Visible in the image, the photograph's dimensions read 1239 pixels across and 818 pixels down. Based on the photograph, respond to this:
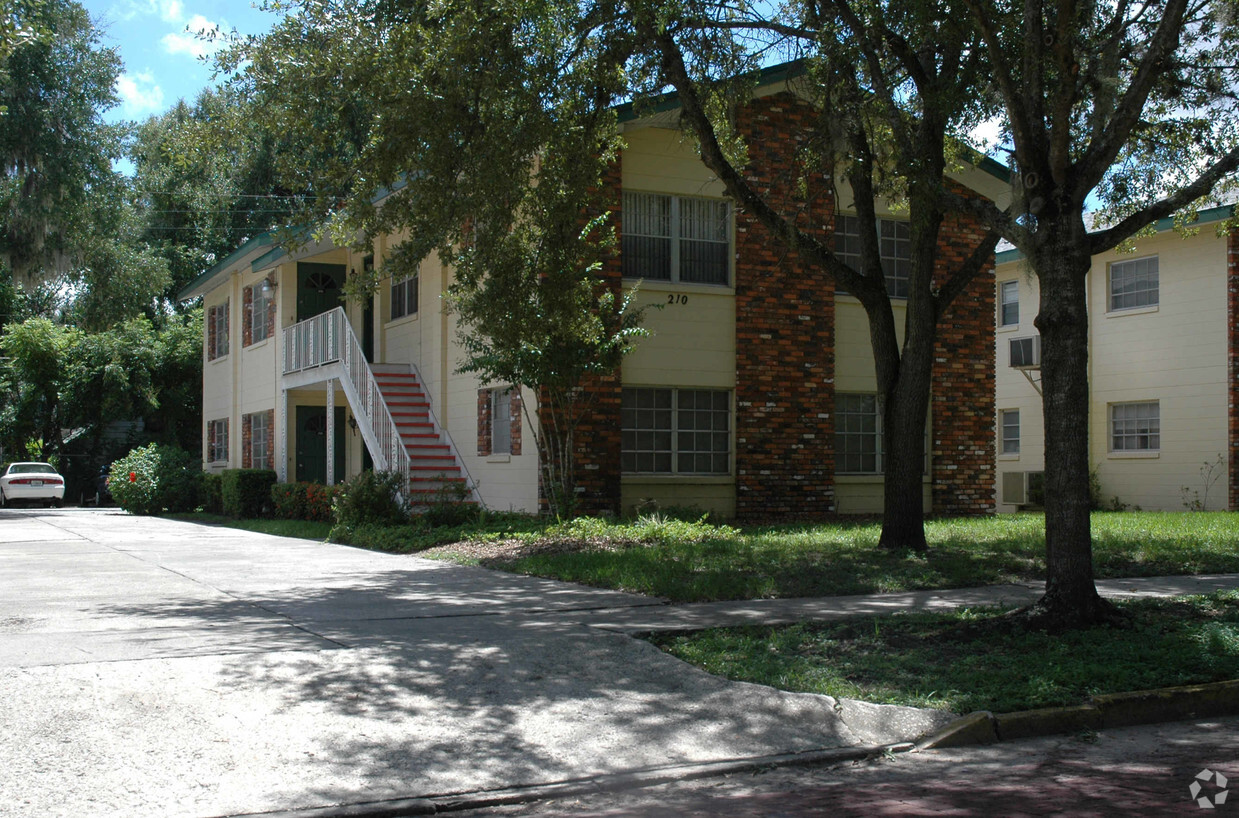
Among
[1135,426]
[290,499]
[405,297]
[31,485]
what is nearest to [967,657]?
[405,297]

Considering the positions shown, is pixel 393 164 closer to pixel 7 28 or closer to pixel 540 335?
pixel 540 335

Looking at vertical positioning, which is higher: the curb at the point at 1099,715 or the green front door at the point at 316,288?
the green front door at the point at 316,288

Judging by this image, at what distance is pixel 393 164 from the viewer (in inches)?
473

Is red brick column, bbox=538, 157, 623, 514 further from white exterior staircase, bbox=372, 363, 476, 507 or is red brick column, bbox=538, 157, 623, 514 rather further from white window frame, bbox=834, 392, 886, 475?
white window frame, bbox=834, 392, 886, 475

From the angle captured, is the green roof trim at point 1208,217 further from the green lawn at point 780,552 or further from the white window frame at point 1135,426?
the green lawn at point 780,552

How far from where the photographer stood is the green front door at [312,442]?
25.7 metres

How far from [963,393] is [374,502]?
10931 mm

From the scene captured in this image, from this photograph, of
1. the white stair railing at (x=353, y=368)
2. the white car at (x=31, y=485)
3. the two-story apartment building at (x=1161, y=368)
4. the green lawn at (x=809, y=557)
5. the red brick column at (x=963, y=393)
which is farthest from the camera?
the white car at (x=31, y=485)

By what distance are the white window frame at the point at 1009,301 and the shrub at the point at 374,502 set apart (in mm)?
17225

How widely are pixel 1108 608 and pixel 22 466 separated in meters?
35.3

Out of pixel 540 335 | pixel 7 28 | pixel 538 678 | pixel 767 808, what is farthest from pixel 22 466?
pixel 767 808

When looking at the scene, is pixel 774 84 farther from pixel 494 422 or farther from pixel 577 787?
pixel 577 787

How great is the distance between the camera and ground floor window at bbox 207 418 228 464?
30938 mm
